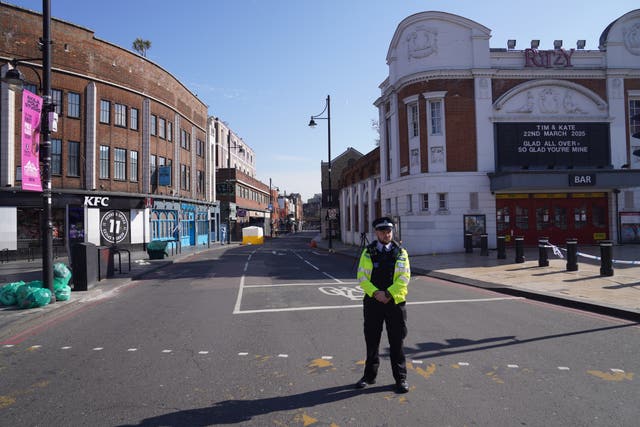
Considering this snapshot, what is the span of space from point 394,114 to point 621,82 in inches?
499

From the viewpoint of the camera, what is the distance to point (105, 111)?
29.1 meters

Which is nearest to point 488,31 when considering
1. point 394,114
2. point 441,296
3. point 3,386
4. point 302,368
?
point 394,114

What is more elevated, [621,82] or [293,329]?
[621,82]

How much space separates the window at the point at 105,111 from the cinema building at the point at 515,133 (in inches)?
785

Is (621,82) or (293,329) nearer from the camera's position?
(293,329)

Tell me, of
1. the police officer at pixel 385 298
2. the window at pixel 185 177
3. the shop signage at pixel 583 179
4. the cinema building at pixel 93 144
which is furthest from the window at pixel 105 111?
the police officer at pixel 385 298

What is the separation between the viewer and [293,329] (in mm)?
7078

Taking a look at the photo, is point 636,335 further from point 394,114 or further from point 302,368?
point 394,114

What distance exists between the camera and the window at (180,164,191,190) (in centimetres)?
3892

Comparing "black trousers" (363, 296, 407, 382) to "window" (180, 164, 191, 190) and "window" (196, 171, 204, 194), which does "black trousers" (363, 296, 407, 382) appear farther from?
"window" (196, 171, 204, 194)

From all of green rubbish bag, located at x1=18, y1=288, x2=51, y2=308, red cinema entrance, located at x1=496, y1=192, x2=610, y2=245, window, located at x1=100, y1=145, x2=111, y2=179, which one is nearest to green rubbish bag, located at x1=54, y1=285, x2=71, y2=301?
green rubbish bag, located at x1=18, y1=288, x2=51, y2=308

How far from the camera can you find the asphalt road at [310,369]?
12.8 ft

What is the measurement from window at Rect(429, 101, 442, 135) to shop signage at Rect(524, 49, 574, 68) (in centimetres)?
538

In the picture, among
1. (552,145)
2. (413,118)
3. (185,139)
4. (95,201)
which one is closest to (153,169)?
(95,201)
